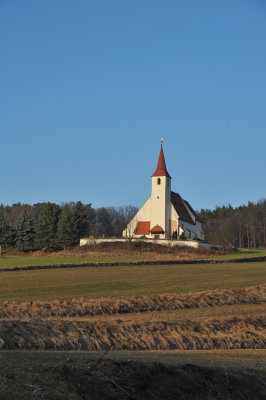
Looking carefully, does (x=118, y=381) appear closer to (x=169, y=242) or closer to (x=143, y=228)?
(x=169, y=242)

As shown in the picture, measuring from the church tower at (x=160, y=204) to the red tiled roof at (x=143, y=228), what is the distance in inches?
45.5

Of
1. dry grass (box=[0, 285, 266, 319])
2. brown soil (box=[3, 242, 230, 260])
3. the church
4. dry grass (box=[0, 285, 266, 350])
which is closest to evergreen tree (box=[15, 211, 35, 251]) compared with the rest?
the church

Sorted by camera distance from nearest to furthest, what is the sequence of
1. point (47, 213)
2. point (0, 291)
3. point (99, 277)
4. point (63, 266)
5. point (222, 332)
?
1. point (222, 332)
2. point (0, 291)
3. point (99, 277)
4. point (63, 266)
5. point (47, 213)

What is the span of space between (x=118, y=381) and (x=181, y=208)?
82074 mm

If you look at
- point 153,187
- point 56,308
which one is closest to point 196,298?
point 56,308

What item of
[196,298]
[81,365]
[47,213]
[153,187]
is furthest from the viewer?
[47,213]

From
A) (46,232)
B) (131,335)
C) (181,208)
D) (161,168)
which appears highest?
(161,168)

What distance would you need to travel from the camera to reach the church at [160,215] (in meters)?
81.6

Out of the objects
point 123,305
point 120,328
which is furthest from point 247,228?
point 120,328

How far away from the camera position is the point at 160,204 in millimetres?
81938

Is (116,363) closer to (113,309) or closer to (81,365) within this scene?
(81,365)

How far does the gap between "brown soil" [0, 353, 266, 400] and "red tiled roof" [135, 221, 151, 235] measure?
74.6m

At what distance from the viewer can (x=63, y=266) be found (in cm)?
5172

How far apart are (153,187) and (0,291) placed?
54882mm
